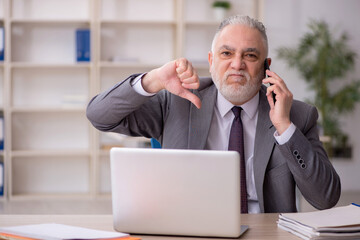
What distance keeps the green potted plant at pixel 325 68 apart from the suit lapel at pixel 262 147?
13.2ft

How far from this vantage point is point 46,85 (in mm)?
5934

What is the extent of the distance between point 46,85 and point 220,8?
2026mm

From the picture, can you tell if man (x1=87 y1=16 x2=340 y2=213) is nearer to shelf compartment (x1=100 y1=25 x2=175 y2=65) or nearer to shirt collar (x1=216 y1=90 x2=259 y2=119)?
shirt collar (x1=216 y1=90 x2=259 y2=119)

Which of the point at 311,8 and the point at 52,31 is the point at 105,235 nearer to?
the point at 52,31

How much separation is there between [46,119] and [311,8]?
126 inches

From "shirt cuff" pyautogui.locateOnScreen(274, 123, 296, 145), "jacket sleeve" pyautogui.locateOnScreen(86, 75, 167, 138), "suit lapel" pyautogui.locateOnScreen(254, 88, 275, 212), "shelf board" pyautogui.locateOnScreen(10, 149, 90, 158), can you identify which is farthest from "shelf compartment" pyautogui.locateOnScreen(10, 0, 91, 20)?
"shirt cuff" pyautogui.locateOnScreen(274, 123, 296, 145)

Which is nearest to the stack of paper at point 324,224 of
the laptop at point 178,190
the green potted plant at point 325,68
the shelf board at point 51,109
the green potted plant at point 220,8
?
the laptop at point 178,190

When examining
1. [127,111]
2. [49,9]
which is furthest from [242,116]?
[49,9]

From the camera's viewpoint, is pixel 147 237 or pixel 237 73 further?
pixel 237 73

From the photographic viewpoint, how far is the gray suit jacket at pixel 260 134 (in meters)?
1.95

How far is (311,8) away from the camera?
248 inches

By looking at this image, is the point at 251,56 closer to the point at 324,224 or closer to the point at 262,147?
the point at 262,147

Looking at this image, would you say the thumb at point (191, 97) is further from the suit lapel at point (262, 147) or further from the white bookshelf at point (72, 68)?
the white bookshelf at point (72, 68)

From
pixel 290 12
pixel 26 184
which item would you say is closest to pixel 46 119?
pixel 26 184
